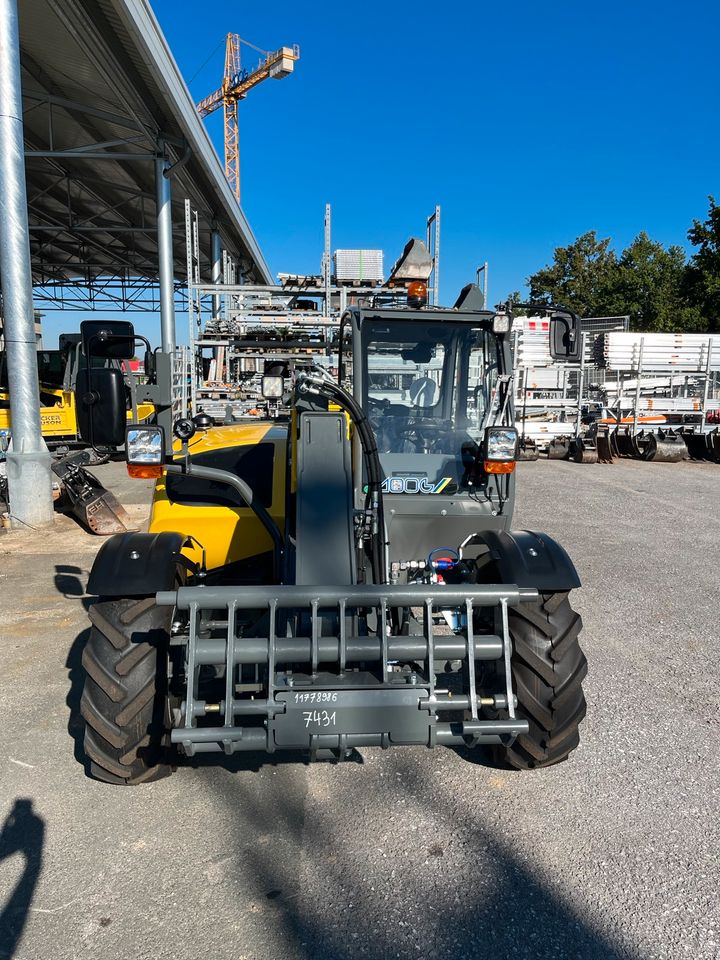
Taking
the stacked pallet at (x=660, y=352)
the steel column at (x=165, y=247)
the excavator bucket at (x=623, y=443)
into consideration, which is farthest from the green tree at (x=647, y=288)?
the steel column at (x=165, y=247)

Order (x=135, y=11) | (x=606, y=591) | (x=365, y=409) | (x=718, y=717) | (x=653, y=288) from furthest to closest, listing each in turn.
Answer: (x=653, y=288)
(x=135, y=11)
(x=606, y=591)
(x=365, y=409)
(x=718, y=717)

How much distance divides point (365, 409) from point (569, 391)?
55.3 feet

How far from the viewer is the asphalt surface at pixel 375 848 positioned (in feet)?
7.47

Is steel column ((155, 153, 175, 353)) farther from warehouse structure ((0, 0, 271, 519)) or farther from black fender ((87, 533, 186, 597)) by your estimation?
black fender ((87, 533, 186, 597))

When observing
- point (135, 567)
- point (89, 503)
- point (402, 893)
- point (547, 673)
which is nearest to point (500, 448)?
point (547, 673)

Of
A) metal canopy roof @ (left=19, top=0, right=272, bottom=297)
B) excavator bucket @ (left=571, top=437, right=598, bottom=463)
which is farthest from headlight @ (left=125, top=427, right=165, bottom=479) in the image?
excavator bucket @ (left=571, top=437, right=598, bottom=463)

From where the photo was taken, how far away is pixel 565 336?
3.54 m

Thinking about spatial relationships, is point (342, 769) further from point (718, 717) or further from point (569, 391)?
point (569, 391)

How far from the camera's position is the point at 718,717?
152 inches

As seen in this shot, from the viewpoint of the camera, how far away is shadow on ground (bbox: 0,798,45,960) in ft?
7.44

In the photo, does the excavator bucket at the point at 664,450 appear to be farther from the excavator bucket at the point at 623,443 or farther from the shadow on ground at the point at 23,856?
the shadow on ground at the point at 23,856

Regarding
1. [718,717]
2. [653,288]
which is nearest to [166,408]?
[718,717]

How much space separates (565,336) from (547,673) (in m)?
1.79

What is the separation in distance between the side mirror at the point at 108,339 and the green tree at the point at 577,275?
44033mm
